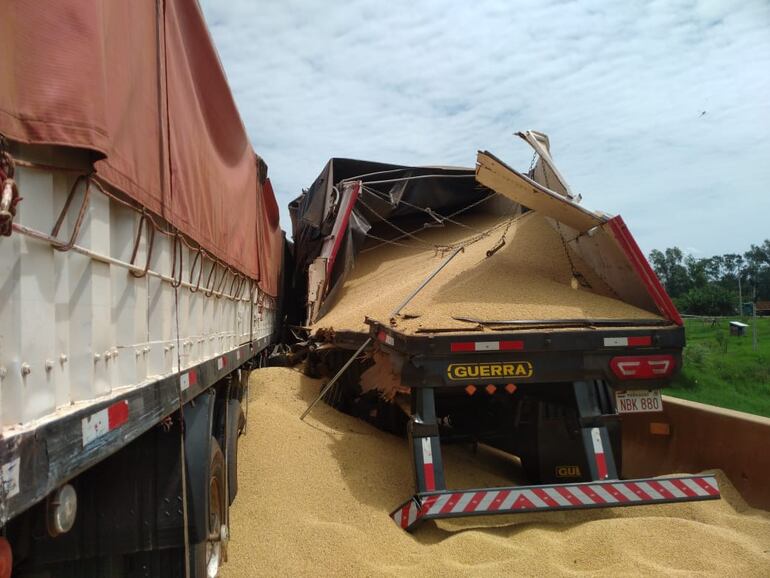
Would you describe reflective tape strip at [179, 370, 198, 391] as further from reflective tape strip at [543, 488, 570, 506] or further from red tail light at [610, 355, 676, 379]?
red tail light at [610, 355, 676, 379]

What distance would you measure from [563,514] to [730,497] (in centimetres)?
129

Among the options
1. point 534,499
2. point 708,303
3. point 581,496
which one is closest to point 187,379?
point 534,499

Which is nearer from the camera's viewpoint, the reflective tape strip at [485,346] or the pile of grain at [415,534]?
the pile of grain at [415,534]

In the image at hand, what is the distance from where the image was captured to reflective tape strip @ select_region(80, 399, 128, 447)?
6.24 feet

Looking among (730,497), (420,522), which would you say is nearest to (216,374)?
(420,522)

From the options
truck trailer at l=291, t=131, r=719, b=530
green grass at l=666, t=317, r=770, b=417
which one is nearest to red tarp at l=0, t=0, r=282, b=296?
truck trailer at l=291, t=131, r=719, b=530

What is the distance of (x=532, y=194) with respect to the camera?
5.62 metres

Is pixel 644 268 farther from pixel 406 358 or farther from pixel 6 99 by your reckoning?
pixel 6 99

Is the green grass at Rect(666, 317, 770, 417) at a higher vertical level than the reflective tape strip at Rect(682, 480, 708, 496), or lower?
lower

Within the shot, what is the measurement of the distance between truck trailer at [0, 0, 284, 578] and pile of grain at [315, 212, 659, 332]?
193 centimetres

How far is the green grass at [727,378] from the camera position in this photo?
43.9 ft

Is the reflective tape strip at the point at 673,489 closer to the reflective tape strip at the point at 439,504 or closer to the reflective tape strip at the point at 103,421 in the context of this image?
the reflective tape strip at the point at 439,504

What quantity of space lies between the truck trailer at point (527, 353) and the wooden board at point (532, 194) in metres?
0.02

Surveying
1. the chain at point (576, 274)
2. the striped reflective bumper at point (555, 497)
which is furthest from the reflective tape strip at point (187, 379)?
the chain at point (576, 274)
